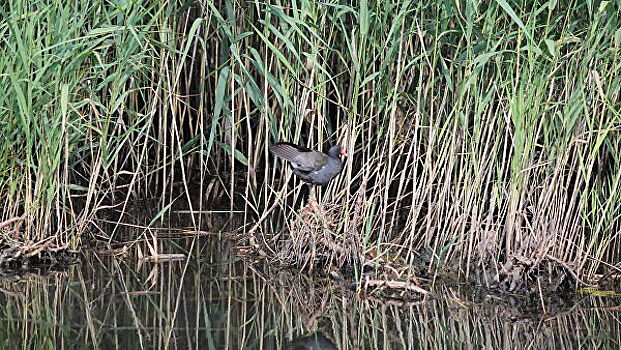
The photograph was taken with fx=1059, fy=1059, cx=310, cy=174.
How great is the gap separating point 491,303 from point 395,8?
1332 millimetres

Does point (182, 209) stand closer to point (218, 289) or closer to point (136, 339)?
point (218, 289)

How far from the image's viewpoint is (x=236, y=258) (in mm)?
4734

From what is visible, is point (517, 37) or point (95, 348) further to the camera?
point (517, 37)

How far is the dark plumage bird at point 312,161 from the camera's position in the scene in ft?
14.5

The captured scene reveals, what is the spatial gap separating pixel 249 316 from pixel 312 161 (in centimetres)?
81

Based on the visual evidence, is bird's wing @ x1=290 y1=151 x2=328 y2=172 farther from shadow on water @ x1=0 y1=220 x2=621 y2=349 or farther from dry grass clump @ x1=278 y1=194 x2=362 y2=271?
shadow on water @ x1=0 y1=220 x2=621 y2=349

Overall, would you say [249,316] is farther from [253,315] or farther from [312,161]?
[312,161]

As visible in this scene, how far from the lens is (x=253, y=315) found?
3895mm

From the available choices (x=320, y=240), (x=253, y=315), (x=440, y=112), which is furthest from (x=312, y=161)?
(x=253, y=315)

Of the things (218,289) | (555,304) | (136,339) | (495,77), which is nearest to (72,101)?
(218,289)

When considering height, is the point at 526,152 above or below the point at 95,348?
above

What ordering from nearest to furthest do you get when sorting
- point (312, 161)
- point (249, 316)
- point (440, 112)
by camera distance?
point (249, 316)
point (440, 112)
point (312, 161)

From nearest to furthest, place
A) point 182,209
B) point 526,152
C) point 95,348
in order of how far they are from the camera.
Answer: point 95,348 → point 526,152 → point 182,209

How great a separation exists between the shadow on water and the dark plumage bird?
0.43 meters
